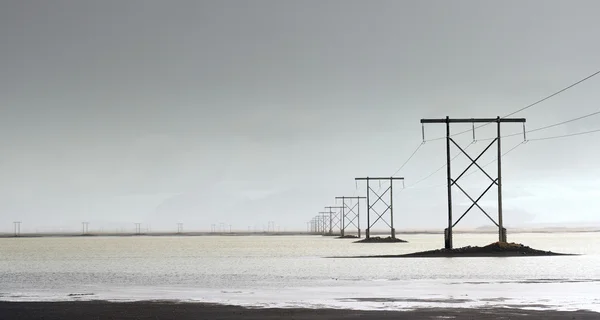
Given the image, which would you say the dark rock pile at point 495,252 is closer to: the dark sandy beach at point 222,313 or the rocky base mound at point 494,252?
the rocky base mound at point 494,252

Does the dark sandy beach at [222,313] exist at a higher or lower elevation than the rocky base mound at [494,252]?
lower

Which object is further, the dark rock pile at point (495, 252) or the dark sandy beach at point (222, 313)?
the dark rock pile at point (495, 252)

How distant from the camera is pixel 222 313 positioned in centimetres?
2258

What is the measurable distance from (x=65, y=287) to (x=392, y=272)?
16400 millimetres

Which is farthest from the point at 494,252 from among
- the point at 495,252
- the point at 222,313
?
the point at 222,313

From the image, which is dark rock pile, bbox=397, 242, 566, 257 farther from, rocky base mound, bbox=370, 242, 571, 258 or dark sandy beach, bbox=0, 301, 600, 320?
dark sandy beach, bbox=0, 301, 600, 320

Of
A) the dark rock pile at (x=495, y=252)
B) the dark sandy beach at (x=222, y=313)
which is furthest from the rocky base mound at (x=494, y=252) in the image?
the dark sandy beach at (x=222, y=313)

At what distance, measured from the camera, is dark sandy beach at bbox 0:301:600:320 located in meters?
21.1

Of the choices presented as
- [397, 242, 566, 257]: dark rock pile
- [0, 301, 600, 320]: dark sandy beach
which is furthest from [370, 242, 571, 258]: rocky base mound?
[0, 301, 600, 320]: dark sandy beach

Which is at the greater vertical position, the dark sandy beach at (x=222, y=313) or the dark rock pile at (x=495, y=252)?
the dark rock pile at (x=495, y=252)

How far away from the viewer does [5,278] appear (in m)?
43.2

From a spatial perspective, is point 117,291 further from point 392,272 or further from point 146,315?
point 392,272

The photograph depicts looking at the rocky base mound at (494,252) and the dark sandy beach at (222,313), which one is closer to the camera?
the dark sandy beach at (222,313)

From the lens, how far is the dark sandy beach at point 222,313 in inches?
832
